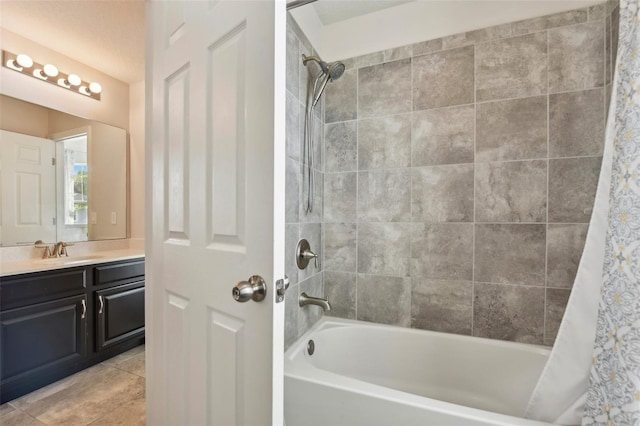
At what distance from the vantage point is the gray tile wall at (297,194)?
4.85 feet

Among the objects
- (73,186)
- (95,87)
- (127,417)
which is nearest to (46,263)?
(73,186)

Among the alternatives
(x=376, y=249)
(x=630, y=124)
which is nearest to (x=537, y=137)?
(x=630, y=124)

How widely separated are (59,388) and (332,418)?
6.57ft

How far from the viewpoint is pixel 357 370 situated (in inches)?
67.9

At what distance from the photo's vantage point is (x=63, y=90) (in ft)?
7.97

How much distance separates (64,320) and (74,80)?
2006 millimetres

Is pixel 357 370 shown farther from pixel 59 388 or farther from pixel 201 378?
pixel 59 388

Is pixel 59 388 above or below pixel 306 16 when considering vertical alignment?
below

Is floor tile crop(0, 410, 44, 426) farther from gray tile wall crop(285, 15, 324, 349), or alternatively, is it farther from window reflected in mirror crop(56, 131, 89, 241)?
gray tile wall crop(285, 15, 324, 349)

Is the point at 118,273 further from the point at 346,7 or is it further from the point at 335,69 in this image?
the point at 346,7

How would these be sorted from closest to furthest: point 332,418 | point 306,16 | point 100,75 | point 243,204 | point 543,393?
point 243,204 → point 543,393 → point 332,418 → point 306,16 → point 100,75

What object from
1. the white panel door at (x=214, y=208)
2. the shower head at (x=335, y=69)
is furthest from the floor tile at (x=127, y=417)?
the shower head at (x=335, y=69)

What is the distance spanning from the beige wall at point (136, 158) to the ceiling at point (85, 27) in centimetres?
39

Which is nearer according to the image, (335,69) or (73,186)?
(335,69)
